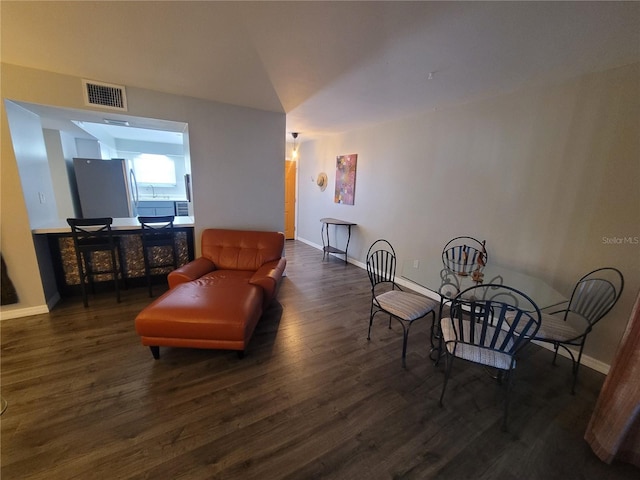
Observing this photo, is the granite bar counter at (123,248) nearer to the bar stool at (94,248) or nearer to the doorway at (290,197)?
the bar stool at (94,248)

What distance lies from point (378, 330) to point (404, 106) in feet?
9.05

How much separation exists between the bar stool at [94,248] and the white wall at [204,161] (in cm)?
35

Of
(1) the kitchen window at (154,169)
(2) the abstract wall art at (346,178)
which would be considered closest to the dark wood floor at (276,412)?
(2) the abstract wall art at (346,178)

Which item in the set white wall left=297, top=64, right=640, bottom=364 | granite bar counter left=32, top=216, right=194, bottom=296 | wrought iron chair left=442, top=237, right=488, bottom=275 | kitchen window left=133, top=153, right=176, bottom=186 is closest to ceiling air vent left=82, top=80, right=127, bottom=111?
granite bar counter left=32, top=216, right=194, bottom=296

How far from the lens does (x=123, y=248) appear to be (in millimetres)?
3195

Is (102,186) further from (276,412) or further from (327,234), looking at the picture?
(276,412)

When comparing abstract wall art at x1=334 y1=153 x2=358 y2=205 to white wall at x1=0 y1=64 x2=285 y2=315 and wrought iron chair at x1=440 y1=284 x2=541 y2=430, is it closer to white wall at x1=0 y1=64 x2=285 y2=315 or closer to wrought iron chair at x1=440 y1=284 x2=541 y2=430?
white wall at x1=0 y1=64 x2=285 y2=315

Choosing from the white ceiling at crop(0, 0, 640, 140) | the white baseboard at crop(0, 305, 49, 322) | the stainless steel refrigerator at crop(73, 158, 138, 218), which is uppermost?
the white ceiling at crop(0, 0, 640, 140)

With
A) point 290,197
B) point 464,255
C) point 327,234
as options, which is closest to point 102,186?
point 290,197

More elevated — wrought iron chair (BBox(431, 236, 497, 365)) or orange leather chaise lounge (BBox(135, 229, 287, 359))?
wrought iron chair (BBox(431, 236, 497, 365))

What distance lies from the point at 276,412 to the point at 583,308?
2564 mm

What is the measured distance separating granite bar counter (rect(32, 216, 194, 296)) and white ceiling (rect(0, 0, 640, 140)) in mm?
1592

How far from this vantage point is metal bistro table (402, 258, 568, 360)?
201 centimetres

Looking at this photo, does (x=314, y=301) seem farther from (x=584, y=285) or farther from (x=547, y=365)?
(x=584, y=285)
